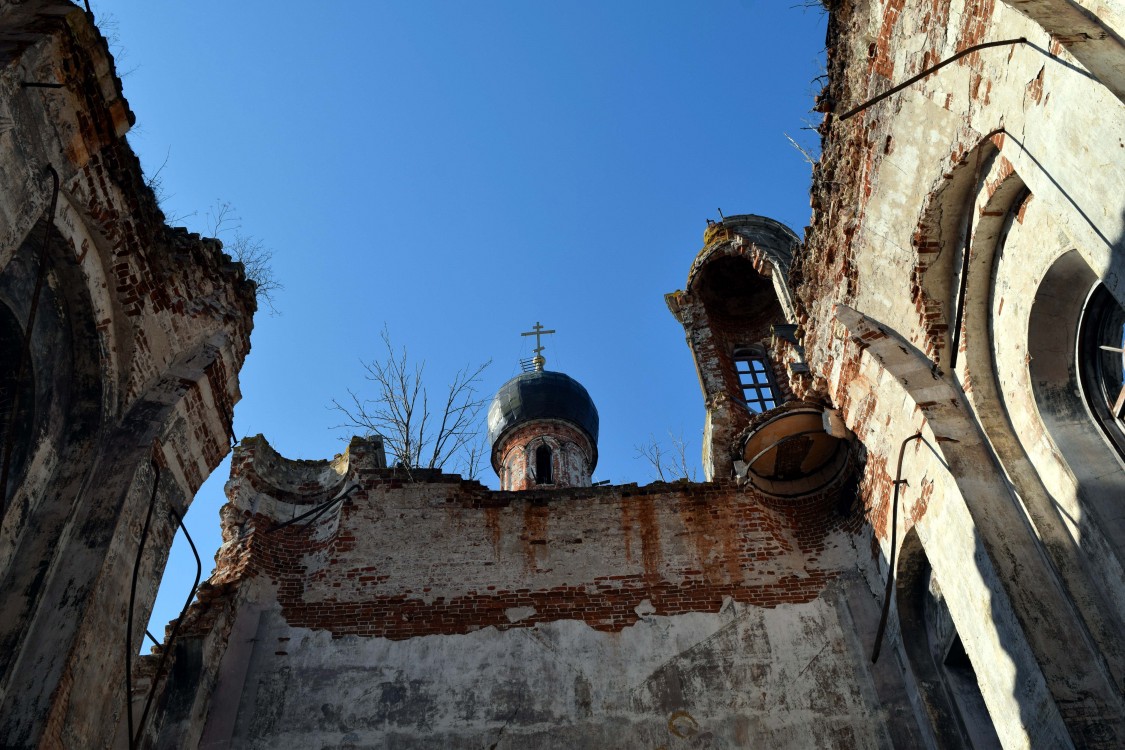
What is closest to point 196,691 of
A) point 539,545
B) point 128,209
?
point 539,545

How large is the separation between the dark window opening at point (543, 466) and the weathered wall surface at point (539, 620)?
939 centimetres

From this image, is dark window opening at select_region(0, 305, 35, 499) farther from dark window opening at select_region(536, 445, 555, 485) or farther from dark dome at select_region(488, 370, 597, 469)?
dark dome at select_region(488, 370, 597, 469)

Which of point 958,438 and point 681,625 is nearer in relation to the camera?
point 958,438

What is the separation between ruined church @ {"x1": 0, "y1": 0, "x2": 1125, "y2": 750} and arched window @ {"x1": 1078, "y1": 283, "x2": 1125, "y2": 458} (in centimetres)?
2

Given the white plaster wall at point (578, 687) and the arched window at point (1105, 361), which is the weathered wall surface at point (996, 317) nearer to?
the arched window at point (1105, 361)

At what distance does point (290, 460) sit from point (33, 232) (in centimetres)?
597

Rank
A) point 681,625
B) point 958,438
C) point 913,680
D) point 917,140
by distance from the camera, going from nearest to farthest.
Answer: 1. point 958,438
2. point 917,140
3. point 913,680
4. point 681,625

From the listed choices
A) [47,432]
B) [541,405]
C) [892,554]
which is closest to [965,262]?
[892,554]

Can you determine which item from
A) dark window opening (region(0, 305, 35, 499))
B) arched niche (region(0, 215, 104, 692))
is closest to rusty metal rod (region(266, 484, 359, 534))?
arched niche (region(0, 215, 104, 692))

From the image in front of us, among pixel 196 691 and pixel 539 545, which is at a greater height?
pixel 539 545

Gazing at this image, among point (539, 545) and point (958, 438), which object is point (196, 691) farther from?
point (958, 438)

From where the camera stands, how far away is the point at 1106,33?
464cm

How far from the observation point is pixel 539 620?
9.29m

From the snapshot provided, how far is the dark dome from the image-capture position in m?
21.5
